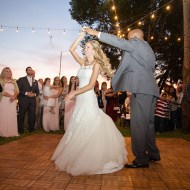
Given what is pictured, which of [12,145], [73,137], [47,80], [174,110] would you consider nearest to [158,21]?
[174,110]

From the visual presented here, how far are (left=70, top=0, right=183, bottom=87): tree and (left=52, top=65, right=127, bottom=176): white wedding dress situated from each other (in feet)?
53.5

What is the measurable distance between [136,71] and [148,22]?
17.5 m

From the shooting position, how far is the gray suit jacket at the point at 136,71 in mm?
4348

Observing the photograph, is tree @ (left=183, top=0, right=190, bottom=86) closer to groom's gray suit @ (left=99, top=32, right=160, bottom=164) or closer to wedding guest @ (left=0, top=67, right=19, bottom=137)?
wedding guest @ (left=0, top=67, right=19, bottom=137)

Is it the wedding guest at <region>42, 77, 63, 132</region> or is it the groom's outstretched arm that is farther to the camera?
the wedding guest at <region>42, 77, 63, 132</region>

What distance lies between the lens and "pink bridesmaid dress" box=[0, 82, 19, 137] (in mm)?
7836

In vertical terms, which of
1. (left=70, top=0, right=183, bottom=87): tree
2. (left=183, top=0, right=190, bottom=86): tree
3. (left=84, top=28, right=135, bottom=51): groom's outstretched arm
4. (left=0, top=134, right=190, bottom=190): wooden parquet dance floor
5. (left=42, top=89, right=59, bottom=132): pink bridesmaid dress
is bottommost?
(left=0, top=134, right=190, bottom=190): wooden parquet dance floor

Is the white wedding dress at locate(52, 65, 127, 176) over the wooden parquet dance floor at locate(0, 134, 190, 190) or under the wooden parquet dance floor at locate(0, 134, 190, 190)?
over

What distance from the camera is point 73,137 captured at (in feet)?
13.9

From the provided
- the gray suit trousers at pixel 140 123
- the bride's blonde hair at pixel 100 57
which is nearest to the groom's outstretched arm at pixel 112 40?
the bride's blonde hair at pixel 100 57

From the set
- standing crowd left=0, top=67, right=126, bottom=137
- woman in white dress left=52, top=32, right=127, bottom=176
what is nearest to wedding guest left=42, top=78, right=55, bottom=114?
standing crowd left=0, top=67, right=126, bottom=137

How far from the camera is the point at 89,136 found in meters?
4.17

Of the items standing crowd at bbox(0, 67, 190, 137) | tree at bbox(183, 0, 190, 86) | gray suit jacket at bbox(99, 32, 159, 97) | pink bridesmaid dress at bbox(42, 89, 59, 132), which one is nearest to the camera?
gray suit jacket at bbox(99, 32, 159, 97)

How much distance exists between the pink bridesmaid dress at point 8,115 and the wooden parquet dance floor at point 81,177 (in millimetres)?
2463
